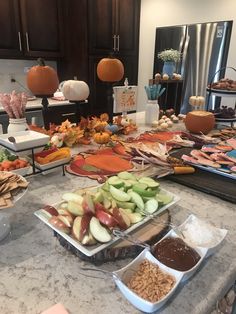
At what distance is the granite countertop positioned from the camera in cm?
48

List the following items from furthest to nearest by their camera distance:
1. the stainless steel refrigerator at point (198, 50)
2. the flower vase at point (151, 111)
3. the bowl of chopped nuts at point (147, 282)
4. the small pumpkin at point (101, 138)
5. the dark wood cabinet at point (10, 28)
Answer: the stainless steel refrigerator at point (198, 50)
the dark wood cabinet at point (10, 28)
the flower vase at point (151, 111)
the small pumpkin at point (101, 138)
the bowl of chopped nuts at point (147, 282)

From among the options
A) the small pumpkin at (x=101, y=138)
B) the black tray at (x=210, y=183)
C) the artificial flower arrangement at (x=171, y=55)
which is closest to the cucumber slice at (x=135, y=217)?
the black tray at (x=210, y=183)

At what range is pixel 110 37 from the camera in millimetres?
3010

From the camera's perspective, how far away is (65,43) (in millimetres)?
2934

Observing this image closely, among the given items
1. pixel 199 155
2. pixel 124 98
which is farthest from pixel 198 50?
pixel 199 155

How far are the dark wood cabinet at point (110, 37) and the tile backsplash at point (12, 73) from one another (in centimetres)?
77

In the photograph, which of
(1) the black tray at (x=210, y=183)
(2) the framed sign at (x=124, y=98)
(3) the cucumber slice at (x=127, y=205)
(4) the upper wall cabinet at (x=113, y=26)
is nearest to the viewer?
(3) the cucumber slice at (x=127, y=205)

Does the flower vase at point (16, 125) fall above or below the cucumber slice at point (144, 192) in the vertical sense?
above

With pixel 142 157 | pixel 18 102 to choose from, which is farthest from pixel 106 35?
pixel 142 157

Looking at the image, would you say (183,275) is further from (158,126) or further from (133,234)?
(158,126)

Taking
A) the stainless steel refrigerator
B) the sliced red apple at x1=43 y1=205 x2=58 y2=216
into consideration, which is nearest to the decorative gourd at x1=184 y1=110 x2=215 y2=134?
the sliced red apple at x1=43 y1=205 x2=58 y2=216

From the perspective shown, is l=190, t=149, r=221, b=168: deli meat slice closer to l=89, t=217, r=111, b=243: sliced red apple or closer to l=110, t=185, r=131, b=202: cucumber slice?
l=110, t=185, r=131, b=202: cucumber slice

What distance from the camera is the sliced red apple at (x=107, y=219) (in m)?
0.59

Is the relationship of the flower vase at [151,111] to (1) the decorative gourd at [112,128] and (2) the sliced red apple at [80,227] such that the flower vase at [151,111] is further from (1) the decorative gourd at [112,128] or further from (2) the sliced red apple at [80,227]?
(2) the sliced red apple at [80,227]
